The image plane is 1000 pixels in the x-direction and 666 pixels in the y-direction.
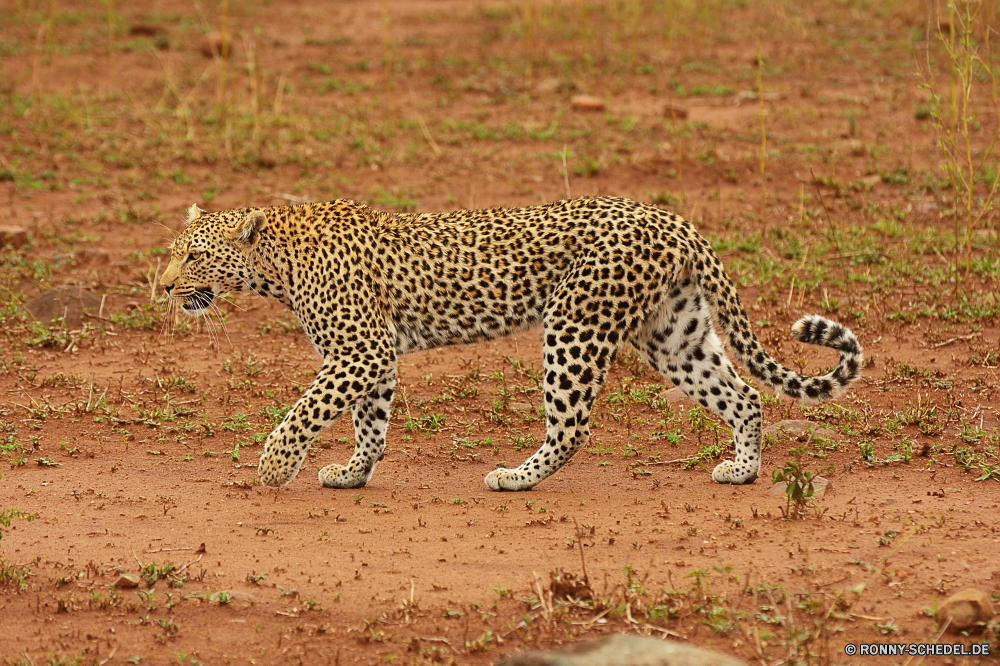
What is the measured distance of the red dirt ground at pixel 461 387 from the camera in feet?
20.3

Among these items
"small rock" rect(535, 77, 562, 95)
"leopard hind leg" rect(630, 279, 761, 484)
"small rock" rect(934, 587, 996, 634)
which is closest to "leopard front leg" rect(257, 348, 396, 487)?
"leopard hind leg" rect(630, 279, 761, 484)

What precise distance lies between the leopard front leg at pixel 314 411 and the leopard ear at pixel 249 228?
106 centimetres

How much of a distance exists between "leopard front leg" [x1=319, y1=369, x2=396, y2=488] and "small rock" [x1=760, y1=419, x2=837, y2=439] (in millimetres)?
2665

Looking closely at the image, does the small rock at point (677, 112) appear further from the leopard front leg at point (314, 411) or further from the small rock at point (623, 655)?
the small rock at point (623, 655)

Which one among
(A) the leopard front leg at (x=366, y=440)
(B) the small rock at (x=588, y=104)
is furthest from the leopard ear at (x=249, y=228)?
(B) the small rock at (x=588, y=104)

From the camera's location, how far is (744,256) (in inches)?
496

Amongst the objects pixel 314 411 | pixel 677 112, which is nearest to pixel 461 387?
pixel 314 411

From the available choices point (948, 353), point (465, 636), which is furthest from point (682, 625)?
point (948, 353)

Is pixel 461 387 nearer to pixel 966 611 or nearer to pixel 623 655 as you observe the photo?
pixel 966 611

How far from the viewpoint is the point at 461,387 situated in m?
9.97

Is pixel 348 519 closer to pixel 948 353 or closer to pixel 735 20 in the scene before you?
pixel 948 353

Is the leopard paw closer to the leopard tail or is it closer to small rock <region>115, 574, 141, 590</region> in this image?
the leopard tail

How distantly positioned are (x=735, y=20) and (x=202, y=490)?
649 inches

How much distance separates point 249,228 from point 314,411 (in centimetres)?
134
